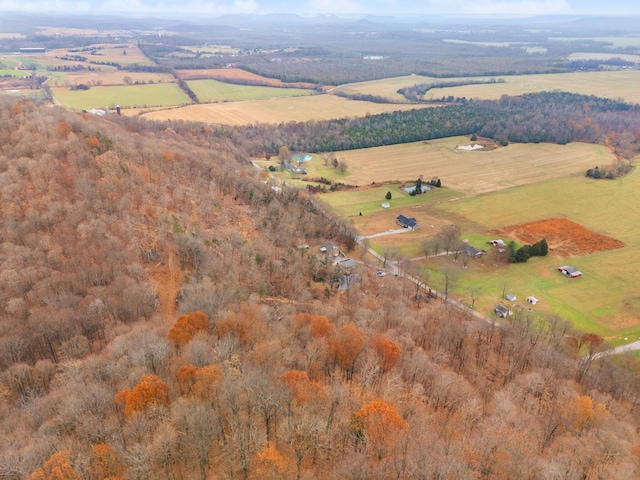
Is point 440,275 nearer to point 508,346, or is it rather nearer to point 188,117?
point 508,346

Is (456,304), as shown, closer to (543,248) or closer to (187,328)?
(543,248)

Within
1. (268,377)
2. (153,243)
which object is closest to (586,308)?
(268,377)

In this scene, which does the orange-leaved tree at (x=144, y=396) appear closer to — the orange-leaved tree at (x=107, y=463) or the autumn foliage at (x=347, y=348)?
the orange-leaved tree at (x=107, y=463)

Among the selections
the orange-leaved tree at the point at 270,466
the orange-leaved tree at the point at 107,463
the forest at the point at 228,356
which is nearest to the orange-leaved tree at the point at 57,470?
the forest at the point at 228,356

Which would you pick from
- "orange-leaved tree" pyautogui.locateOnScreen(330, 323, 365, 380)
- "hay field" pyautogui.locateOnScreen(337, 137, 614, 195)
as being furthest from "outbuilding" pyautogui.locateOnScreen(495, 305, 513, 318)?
"hay field" pyautogui.locateOnScreen(337, 137, 614, 195)

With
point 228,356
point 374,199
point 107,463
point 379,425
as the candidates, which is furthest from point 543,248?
point 107,463

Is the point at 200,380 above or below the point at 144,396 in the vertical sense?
below
